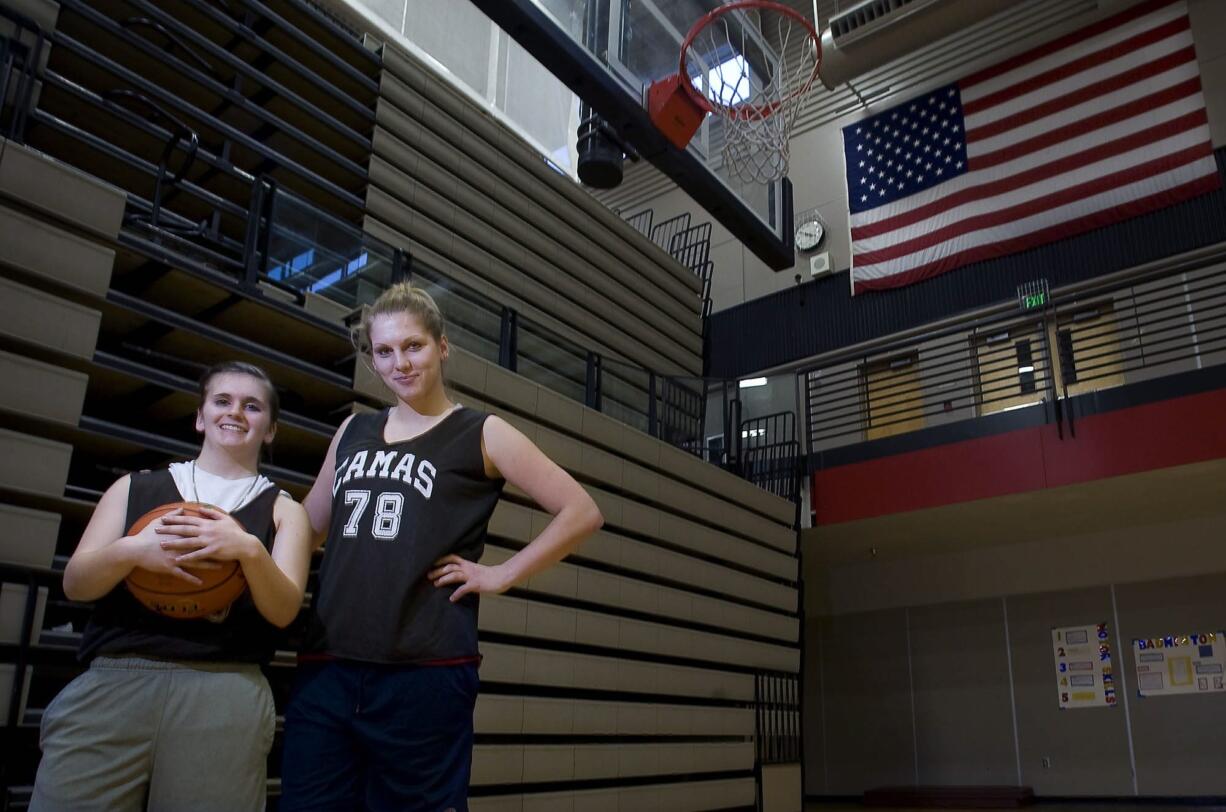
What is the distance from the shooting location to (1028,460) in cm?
816

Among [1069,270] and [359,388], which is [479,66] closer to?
[359,388]

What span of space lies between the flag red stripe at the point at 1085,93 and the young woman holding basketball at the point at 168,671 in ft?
34.6

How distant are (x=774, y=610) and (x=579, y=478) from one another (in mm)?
2968

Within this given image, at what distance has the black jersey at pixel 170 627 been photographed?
1760 mm

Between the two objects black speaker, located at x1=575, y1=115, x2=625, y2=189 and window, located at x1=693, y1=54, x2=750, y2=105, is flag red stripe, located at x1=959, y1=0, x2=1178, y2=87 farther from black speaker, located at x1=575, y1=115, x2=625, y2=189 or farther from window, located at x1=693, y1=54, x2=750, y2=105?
black speaker, located at x1=575, y1=115, x2=625, y2=189

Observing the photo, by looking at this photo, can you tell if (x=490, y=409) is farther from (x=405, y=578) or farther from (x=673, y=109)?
(x=405, y=578)

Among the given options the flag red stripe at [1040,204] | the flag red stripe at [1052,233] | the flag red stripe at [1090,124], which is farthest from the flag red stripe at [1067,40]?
the flag red stripe at [1052,233]

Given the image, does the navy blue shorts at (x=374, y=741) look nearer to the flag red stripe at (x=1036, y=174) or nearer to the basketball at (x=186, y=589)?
the basketball at (x=186, y=589)

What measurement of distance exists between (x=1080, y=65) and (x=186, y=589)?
1104cm

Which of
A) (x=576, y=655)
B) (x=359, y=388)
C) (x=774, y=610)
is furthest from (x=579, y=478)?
(x=774, y=610)

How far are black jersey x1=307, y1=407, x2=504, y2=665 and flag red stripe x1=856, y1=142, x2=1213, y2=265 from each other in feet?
31.6

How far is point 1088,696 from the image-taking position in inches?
369

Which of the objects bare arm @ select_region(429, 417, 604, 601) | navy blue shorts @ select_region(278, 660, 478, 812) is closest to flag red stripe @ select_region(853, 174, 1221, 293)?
bare arm @ select_region(429, 417, 604, 601)

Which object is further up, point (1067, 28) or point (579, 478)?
point (1067, 28)
